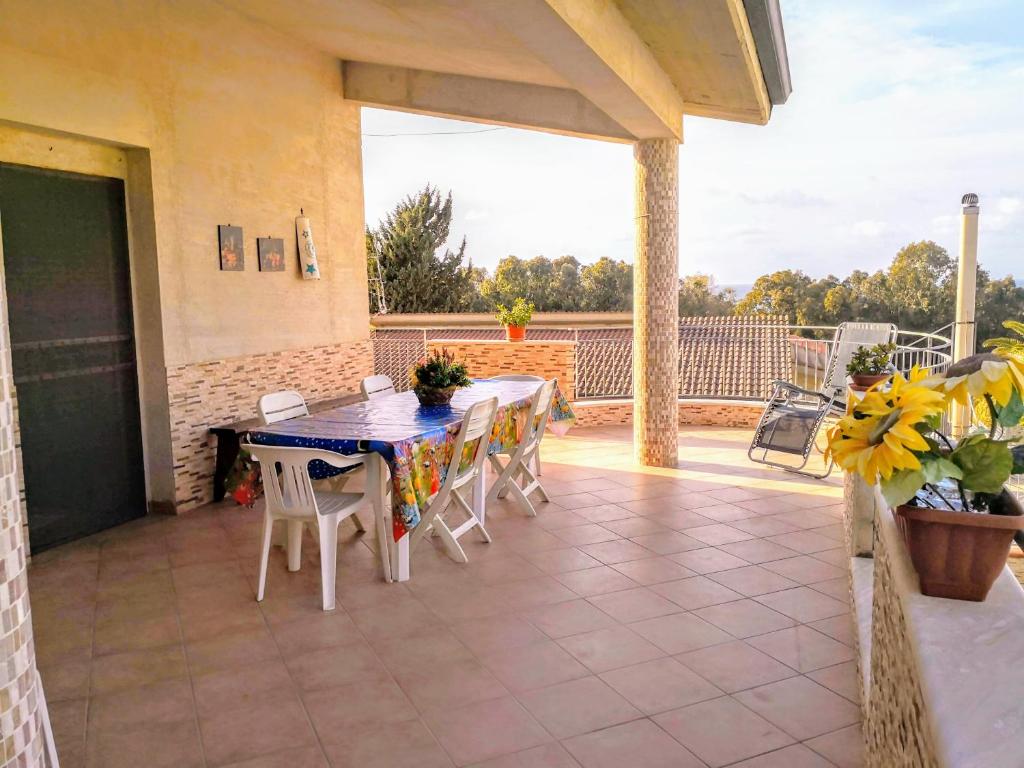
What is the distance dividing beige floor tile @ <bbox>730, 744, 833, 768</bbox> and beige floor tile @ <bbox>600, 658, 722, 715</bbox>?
1.26 feet

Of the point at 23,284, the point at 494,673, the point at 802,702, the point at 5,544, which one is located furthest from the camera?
the point at 23,284

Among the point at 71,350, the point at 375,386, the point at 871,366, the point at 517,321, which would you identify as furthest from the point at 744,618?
the point at 517,321

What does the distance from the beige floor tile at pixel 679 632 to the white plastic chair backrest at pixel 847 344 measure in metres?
3.89

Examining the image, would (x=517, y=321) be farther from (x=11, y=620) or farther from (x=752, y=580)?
(x=11, y=620)

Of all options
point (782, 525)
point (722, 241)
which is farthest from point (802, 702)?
point (722, 241)

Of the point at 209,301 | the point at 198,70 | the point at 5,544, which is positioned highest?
the point at 198,70

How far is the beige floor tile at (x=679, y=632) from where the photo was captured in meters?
3.46

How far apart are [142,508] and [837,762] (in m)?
4.72

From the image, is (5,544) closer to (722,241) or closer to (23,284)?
(23,284)

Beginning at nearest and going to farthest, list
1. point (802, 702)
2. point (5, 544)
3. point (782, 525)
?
point (5, 544) → point (802, 702) → point (782, 525)

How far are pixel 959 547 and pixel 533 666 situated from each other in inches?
82.4

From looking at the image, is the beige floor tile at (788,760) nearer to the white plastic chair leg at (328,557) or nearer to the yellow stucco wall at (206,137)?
the white plastic chair leg at (328,557)

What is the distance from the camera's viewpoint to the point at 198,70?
5703 mm

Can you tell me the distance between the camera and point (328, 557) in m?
3.94
